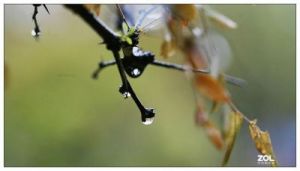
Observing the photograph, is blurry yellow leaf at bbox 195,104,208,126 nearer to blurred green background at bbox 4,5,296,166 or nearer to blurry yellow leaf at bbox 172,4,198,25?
blurry yellow leaf at bbox 172,4,198,25

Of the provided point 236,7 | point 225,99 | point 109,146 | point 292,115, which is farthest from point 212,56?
point 109,146

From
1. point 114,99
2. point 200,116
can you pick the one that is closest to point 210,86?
point 200,116

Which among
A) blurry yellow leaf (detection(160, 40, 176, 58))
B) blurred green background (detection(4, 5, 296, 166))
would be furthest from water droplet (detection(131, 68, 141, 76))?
blurred green background (detection(4, 5, 296, 166))

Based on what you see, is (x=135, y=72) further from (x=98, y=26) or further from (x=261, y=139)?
(x=261, y=139)

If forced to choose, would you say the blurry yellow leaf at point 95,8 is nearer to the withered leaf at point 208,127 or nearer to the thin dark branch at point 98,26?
the thin dark branch at point 98,26

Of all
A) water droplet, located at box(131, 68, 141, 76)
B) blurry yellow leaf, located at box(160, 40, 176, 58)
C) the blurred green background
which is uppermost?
blurry yellow leaf, located at box(160, 40, 176, 58)

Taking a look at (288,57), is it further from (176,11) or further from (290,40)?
(176,11)
